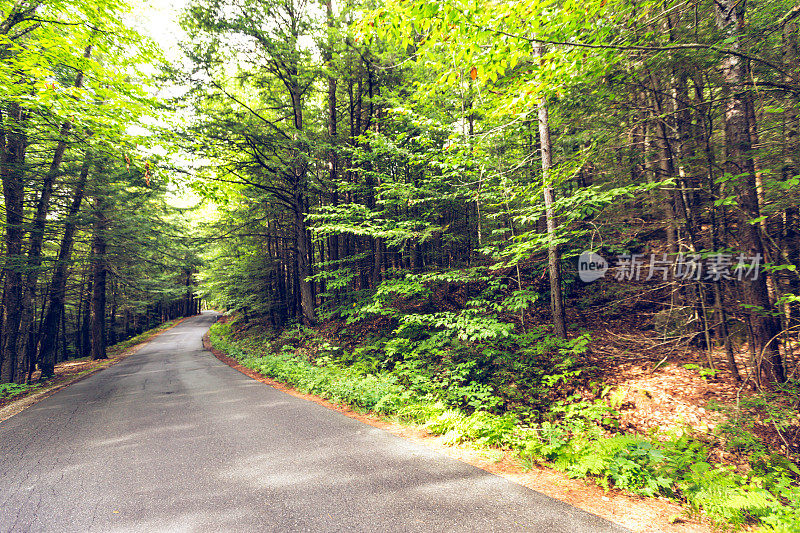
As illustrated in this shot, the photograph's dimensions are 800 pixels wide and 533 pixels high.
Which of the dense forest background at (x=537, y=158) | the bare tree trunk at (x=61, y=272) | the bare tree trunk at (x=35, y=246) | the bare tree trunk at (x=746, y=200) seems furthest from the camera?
the bare tree trunk at (x=61, y=272)

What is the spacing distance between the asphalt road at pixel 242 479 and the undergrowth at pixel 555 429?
798 mm

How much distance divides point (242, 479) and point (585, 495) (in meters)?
3.76

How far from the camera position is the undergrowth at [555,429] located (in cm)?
296

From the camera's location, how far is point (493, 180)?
8.55 meters

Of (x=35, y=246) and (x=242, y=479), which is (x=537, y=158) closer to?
(x=242, y=479)

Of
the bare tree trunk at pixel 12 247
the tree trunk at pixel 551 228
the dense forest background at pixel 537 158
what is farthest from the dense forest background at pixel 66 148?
the tree trunk at pixel 551 228

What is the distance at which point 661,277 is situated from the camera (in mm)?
7426

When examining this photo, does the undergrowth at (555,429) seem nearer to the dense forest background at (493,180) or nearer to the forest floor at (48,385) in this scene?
the dense forest background at (493,180)

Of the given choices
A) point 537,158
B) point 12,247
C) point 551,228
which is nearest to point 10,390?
point 12,247

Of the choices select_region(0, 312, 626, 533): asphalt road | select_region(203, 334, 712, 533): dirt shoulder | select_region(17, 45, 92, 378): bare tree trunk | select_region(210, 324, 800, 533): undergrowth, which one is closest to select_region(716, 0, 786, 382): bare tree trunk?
select_region(210, 324, 800, 533): undergrowth

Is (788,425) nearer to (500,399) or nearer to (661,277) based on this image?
(500,399)

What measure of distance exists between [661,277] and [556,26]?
6.88 metres

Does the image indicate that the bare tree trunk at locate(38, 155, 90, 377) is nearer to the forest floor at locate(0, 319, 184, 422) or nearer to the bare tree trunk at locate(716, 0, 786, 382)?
the forest floor at locate(0, 319, 184, 422)

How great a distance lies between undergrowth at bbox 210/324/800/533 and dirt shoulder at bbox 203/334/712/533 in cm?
13
